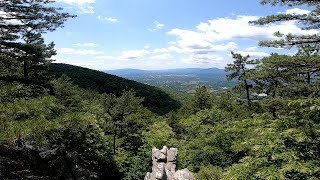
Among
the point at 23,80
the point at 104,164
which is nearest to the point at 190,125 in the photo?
the point at 104,164

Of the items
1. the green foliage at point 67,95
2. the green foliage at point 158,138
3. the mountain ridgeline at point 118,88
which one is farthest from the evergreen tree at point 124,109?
the mountain ridgeline at point 118,88

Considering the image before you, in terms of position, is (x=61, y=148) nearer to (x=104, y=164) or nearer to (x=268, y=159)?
(x=104, y=164)

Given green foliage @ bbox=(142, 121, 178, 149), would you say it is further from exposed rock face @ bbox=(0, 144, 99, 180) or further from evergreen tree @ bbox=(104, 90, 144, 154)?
exposed rock face @ bbox=(0, 144, 99, 180)

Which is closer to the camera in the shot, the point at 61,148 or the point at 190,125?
the point at 61,148

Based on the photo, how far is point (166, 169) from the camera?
117ft

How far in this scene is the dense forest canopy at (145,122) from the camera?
9273 millimetres

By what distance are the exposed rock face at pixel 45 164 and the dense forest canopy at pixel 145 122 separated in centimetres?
→ 12

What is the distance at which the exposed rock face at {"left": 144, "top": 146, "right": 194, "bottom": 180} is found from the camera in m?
33.3

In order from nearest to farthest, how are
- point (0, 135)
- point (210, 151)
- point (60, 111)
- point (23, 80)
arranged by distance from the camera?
1. point (0, 135)
2. point (60, 111)
3. point (23, 80)
4. point (210, 151)

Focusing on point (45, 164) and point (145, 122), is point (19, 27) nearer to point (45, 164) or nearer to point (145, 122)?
point (45, 164)

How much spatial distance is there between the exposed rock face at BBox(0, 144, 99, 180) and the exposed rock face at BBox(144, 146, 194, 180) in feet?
20.7

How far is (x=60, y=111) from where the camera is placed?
13.1m

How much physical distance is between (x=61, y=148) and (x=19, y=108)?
1871 centimetres

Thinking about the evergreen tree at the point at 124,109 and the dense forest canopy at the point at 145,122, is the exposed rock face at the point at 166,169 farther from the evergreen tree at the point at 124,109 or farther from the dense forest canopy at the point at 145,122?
the evergreen tree at the point at 124,109
